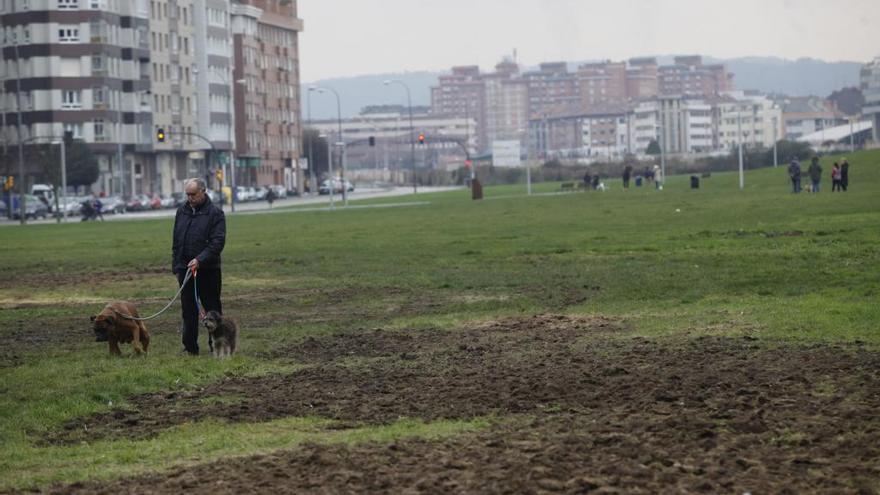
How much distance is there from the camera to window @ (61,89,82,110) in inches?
5915

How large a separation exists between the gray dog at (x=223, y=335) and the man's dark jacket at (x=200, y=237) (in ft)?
2.61

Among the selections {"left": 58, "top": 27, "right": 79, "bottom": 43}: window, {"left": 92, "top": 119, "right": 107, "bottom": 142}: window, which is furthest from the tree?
{"left": 58, "top": 27, "right": 79, "bottom": 43}: window

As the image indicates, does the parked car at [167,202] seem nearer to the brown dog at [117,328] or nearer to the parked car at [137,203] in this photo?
the parked car at [137,203]

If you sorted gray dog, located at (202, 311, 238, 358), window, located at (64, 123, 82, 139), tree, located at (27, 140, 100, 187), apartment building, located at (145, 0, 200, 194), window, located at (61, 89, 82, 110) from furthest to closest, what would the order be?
apartment building, located at (145, 0, 200, 194) → window, located at (64, 123, 82, 139) → window, located at (61, 89, 82, 110) → tree, located at (27, 140, 100, 187) → gray dog, located at (202, 311, 238, 358)

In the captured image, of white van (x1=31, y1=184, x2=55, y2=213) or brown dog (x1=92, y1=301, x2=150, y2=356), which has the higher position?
brown dog (x1=92, y1=301, x2=150, y2=356)

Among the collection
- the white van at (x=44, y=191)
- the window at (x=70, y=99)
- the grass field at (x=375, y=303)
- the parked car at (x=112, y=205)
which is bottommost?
the parked car at (x=112, y=205)

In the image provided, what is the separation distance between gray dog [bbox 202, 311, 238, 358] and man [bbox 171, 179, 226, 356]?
572mm

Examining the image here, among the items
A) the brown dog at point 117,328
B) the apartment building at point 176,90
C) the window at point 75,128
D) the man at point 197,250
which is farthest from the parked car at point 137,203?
the man at point 197,250

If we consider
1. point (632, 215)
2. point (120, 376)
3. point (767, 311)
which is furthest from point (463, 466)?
point (632, 215)

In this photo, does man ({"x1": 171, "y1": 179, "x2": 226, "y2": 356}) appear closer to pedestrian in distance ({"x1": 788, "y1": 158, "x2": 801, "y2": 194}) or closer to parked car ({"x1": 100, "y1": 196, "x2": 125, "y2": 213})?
pedestrian in distance ({"x1": 788, "y1": 158, "x2": 801, "y2": 194})

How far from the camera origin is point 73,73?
150 metres

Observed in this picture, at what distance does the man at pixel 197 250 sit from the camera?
68.2ft

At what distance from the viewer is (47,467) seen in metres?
13.0

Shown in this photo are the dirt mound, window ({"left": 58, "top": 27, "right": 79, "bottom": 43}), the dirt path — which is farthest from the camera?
window ({"left": 58, "top": 27, "right": 79, "bottom": 43})
